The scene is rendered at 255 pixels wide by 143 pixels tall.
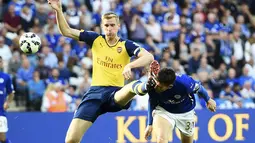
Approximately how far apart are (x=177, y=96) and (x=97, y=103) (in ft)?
3.88

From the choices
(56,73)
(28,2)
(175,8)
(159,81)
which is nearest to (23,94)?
(56,73)

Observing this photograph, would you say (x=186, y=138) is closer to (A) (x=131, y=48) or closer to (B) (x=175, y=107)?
(B) (x=175, y=107)

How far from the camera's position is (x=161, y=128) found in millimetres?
11469

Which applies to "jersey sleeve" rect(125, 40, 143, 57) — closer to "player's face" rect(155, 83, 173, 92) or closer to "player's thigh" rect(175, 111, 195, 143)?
"player's face" rect(155, 83, 173, 92)

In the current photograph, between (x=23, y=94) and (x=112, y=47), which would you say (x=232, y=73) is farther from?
(x=112, y=47)

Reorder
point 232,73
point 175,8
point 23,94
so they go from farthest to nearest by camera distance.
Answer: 1. point 175,8
2. point 232,73
3. point 23,94

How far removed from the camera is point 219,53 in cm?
1962

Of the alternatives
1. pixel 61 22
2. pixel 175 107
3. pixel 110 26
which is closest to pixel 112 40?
pixel 110 26

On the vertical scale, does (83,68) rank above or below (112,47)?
below

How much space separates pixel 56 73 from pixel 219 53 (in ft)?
14.7

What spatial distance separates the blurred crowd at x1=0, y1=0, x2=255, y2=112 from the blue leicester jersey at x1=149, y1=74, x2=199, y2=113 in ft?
17.4

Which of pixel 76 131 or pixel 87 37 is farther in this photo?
pixel 87 37

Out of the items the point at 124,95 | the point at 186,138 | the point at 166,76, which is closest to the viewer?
the point at 166,76

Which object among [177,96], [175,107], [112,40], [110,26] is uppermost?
[110,26]
